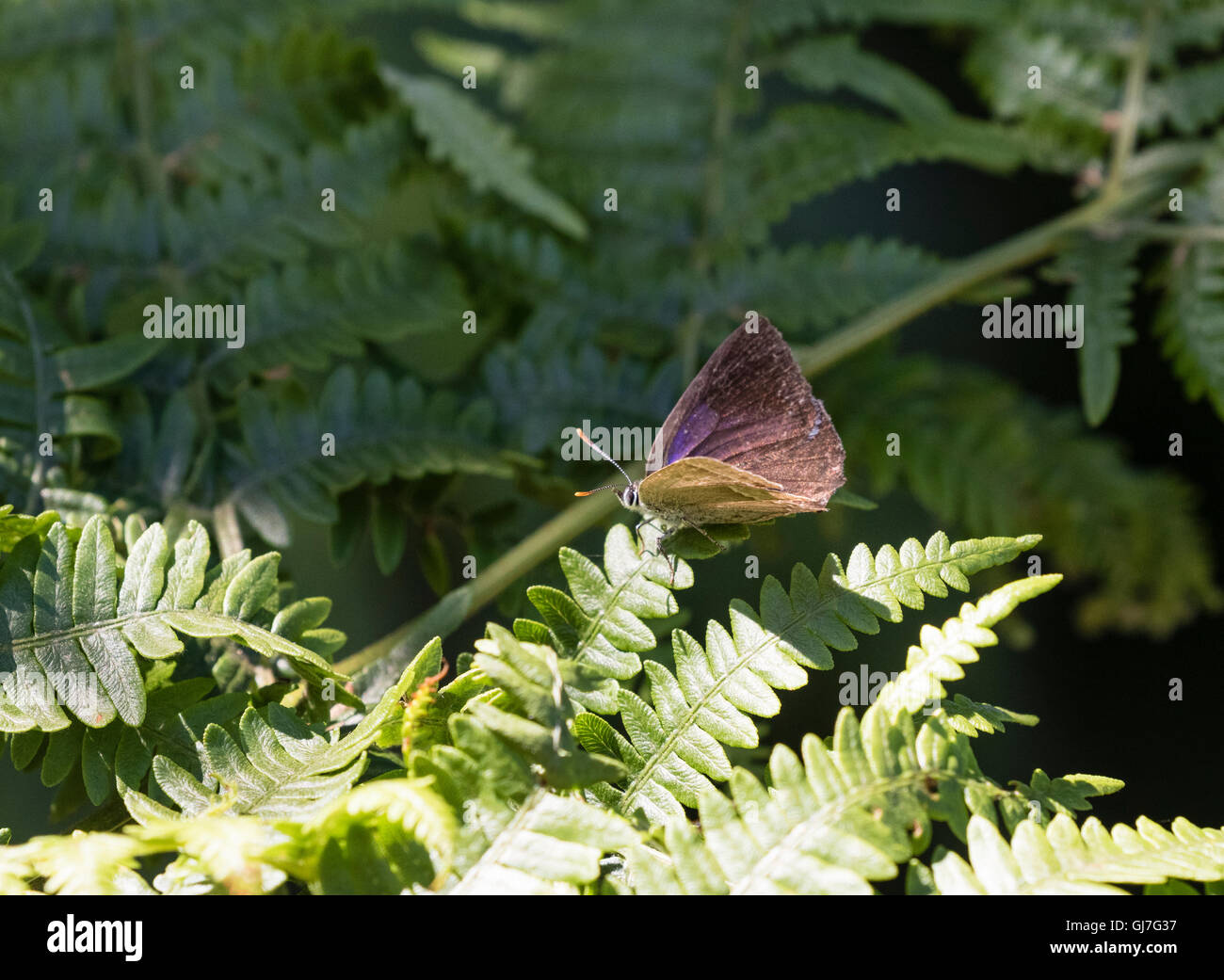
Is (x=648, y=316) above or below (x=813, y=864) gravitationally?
above

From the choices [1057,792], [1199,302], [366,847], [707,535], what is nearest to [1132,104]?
[1199,302]

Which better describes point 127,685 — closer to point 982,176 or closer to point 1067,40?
point 1067,40

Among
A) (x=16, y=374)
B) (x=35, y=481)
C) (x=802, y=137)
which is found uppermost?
(x=802, y=137)

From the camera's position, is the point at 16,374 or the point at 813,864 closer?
the point at 813,864

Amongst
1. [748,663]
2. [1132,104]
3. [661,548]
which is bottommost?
[748,663]

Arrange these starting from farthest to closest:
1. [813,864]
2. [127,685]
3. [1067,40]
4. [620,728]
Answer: [1067,40]
[620,728]
[127,685]
[813,864]

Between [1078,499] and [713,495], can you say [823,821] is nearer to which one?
[713,495]
